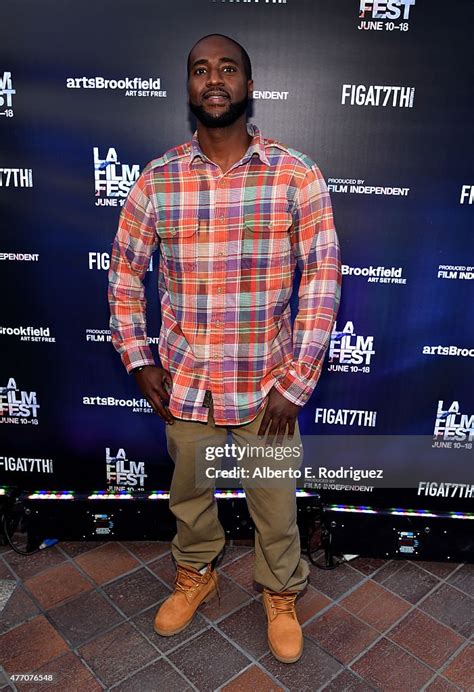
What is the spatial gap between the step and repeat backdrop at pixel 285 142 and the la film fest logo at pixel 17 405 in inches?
0.5

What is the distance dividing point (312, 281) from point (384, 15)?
1405 mm

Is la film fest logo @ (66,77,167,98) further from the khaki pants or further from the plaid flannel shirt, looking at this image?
the khaki pants

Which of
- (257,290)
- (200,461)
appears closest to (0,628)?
(200,461)

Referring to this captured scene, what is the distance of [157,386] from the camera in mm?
2238

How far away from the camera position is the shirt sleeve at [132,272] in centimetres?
216

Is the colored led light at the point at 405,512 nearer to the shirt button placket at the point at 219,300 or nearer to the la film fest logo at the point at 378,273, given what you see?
the shirt button placket at the point at 219,300

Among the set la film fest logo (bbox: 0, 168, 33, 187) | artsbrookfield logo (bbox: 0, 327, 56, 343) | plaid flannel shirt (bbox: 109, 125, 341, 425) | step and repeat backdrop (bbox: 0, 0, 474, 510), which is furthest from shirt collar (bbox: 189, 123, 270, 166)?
artsbrookfield logo (bbox: 0, 327, 56, 343)

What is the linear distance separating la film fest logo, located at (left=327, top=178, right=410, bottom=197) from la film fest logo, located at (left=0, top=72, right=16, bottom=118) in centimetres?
160

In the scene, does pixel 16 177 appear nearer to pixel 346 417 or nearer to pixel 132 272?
pixel 132 272

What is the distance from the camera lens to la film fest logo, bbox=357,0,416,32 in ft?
8.21

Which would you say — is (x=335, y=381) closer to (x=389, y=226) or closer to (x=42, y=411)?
(x=389, y=226)

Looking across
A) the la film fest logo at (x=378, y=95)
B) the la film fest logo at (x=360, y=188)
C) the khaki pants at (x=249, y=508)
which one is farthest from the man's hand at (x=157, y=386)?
the la film fest logo at (x=378, y=95)

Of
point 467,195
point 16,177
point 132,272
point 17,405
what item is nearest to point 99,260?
point 16,177

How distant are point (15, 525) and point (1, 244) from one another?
1.53m
